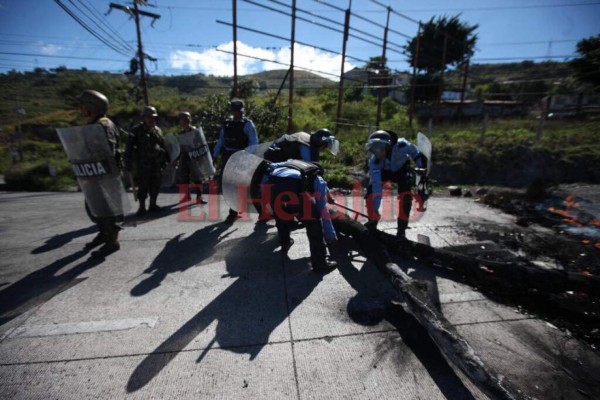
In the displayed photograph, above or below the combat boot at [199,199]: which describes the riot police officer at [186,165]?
above

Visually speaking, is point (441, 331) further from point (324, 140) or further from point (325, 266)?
point (324, 140)

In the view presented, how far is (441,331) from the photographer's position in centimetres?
210

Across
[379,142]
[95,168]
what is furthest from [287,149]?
[95,168]

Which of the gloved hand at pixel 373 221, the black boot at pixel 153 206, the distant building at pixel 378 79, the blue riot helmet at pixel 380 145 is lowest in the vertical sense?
the black boot at pixel 153 206

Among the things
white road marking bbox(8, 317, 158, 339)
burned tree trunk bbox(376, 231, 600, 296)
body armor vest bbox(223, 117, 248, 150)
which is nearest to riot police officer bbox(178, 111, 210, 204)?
body armor vest bbox(223, 117, 248, 150)

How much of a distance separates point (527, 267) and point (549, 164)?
763 centimetres

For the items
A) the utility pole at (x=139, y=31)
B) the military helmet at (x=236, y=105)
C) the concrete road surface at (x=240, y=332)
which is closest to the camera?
the concrete road surface at (x=240, y=332)

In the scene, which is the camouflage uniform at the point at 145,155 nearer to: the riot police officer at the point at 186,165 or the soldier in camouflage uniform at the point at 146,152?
the soldier in camouflage uniform at the point at 146,152

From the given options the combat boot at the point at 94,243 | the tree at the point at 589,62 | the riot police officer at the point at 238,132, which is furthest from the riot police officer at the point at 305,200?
the tree at the point at 589,62

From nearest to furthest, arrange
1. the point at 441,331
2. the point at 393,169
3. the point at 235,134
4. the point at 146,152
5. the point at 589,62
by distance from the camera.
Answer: the point at 441,331
the point at 393,169
the point at 235,134
the point at 146,152
the point at 589,62

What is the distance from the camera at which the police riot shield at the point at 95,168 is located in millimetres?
3309

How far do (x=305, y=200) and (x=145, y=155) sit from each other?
3332 mm

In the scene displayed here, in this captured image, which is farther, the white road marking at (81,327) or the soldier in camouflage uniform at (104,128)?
the soldier in camouflage uniform at (104,128)

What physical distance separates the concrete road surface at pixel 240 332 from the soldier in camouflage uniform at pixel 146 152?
1547 mm
